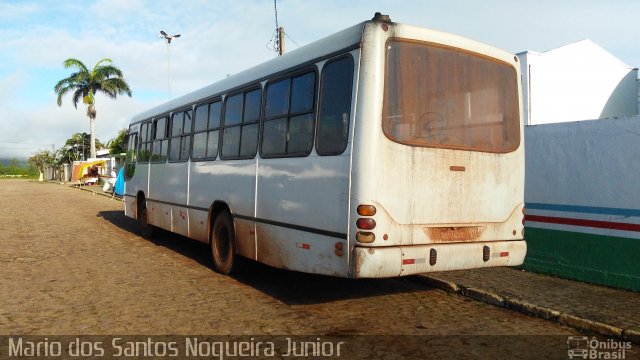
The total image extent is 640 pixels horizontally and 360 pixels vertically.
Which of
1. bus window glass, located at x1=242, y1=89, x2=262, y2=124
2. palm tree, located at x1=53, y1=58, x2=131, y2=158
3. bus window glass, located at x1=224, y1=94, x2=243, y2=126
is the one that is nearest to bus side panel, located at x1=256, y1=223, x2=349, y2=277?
bus window glass, located at x1=242, y1=89, x2=262, y2=124

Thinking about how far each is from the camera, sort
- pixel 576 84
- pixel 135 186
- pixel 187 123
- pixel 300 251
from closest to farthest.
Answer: pixel 300 251 → pixel 187 123 → pixel 135 186 → pixel 576 84

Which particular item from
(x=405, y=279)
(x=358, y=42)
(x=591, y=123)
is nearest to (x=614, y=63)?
(x=591, y=123)

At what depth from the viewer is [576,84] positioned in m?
19.5

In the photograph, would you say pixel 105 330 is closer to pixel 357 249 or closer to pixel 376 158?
pixel 357 249

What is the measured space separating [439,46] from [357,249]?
2.41 meters

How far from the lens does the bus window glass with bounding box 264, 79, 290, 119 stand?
626 centimetres

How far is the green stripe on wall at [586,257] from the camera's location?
21.8 ft

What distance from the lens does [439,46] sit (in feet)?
18.1

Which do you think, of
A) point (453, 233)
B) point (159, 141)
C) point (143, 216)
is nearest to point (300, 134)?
point (453, 233)

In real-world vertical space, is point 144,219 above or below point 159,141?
below

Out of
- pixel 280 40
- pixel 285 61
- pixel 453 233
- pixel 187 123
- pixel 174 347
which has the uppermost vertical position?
pixel 280 40

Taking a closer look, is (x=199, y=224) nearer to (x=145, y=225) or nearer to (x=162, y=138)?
(x=162, y=138)

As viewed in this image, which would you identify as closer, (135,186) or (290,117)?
(290,117)

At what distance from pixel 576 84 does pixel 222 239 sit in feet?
56.0
